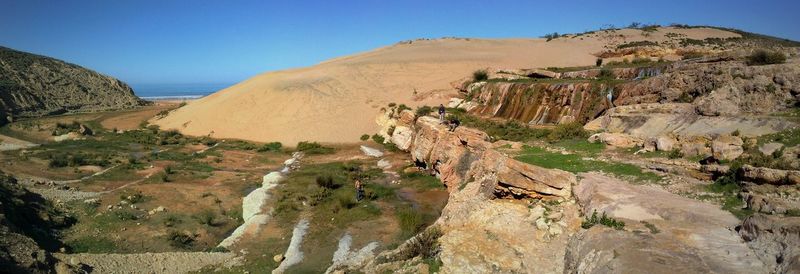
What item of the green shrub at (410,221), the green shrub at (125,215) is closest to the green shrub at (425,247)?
the green shrub at (410,221)

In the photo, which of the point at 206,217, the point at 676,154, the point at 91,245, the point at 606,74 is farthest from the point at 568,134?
the point at 91,245

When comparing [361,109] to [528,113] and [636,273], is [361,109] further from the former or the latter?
[636,273]

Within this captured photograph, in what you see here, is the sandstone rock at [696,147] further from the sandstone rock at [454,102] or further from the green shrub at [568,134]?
the sandstone rock at [454,102]

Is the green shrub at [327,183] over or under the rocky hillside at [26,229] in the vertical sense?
under

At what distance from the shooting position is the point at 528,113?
93.6 feet

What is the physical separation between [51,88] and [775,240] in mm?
78433

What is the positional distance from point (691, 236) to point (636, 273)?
2124mm

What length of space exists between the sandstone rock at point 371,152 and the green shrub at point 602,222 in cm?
2031

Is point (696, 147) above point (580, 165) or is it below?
above

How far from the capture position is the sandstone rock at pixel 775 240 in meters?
6.86

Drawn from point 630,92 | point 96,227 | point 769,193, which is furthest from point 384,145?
point 769,193

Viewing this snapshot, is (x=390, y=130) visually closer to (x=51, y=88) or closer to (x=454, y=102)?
(x=454, y=102)

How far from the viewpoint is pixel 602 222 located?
9.76 metres

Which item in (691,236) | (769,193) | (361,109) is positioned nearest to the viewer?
(691,236)
